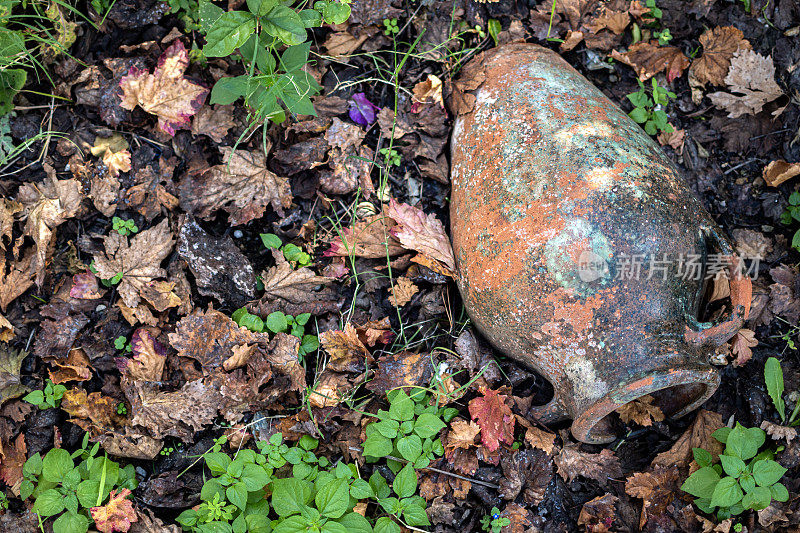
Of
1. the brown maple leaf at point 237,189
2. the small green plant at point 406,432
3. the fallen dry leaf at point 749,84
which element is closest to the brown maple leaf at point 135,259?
the brown maple leaf at point 237,189

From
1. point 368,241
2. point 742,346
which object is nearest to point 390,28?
point 368,241

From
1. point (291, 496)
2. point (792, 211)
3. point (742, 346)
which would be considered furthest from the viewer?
point (792, 211)

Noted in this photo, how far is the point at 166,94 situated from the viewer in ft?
8.75

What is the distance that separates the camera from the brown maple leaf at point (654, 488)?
2297mm

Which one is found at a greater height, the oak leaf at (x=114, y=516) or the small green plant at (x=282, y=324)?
the small green plant at (x=282, y=324)

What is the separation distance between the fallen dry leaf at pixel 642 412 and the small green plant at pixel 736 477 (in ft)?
0.66

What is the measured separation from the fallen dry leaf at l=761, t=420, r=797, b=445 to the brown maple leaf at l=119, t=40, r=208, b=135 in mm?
3096

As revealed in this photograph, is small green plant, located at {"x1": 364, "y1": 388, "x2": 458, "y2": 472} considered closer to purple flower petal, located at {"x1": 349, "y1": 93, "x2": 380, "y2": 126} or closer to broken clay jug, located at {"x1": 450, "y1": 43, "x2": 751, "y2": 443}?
broken clay jug, located at {"x1": 450, "y1": 43, "x2": 751, "y2": 443}

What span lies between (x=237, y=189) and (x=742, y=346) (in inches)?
102

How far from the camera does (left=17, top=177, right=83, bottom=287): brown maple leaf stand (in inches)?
99.0

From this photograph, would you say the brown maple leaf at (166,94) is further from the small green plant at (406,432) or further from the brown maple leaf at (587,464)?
the brown maple leaf at (587,464)

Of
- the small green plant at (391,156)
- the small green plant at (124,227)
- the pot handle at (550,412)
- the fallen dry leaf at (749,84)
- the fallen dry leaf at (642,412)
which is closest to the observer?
the pot handle at (550,412)

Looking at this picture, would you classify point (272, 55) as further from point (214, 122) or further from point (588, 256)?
point (588, 256)

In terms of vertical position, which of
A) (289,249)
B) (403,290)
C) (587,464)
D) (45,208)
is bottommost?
(587,464)
